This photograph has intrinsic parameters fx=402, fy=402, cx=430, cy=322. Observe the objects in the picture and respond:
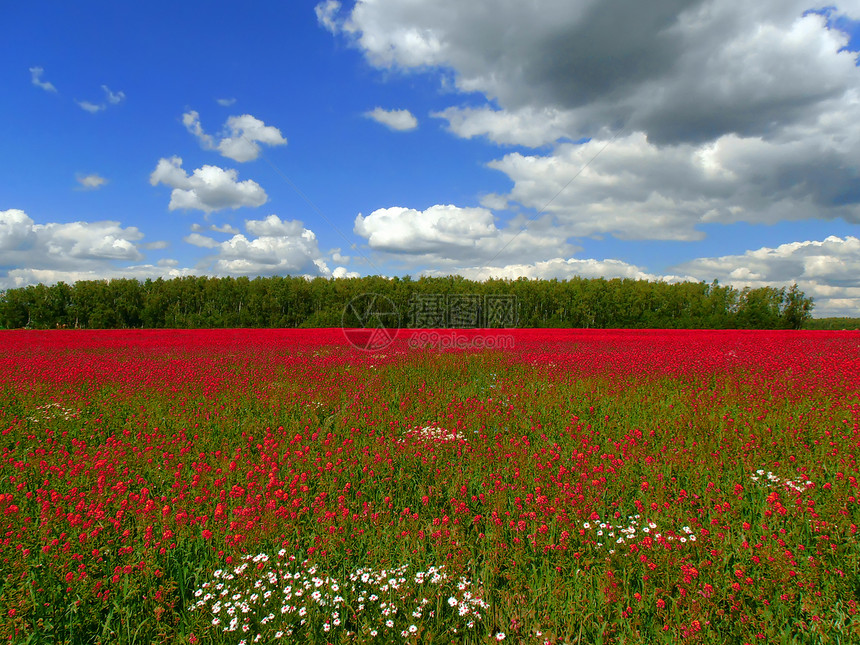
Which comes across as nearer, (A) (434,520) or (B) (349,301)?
(A) (434,520)

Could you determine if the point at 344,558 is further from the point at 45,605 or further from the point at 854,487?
the point at 854,487

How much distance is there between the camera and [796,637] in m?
2.28

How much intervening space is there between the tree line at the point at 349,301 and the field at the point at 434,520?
44.5 m

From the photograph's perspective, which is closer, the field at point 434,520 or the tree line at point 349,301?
the field at point 434,520

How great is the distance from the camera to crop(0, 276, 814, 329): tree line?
2090 inches

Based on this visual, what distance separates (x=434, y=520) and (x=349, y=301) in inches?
2315

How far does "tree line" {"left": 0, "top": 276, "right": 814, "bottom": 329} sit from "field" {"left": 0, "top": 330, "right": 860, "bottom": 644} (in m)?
44.5

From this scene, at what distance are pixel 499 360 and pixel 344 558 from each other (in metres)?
8.22

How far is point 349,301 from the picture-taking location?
6062cm

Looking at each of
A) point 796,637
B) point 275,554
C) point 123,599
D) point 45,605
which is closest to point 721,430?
point 796,637

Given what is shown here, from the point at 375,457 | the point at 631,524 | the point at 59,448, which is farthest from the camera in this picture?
the point at 59,448

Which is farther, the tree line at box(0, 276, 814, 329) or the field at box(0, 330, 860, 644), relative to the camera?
the tree line at box(0, 276, 814, 329)

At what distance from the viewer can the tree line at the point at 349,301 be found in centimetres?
5309

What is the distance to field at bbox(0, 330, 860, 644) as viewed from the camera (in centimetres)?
243
